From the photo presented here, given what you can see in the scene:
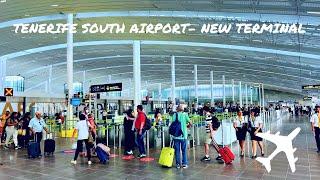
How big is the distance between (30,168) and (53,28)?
17.2 m

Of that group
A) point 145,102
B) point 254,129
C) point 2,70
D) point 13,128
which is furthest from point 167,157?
point 2,70

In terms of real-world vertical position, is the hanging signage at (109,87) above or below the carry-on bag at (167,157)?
above

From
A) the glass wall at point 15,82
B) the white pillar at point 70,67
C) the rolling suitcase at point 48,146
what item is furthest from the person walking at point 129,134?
the glass wall at point 15,82

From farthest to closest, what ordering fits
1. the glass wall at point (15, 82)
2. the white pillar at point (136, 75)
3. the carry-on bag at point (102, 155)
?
the glass wall at point (15, 82) < the white pillar at point (136, 75) < the carry-on bag at point (102, 155)

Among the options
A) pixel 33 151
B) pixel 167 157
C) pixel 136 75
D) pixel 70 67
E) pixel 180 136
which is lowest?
pixel 33 151

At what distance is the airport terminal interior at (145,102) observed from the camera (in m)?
8.86

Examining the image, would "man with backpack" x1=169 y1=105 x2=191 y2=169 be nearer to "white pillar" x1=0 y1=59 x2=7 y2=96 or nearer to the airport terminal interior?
the airport terminal interior

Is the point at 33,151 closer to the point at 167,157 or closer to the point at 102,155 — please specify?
the point at 102,155

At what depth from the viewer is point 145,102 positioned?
3125 cm

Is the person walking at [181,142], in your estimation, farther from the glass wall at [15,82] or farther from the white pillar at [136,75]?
the glass wall at [15,82]

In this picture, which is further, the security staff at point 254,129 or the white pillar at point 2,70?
the white pillar at point 2,70

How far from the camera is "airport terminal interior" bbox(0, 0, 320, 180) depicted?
886 cm

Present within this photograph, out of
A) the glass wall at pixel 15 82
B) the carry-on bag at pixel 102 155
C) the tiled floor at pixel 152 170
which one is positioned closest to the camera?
the tiled floor at pixel 152 170

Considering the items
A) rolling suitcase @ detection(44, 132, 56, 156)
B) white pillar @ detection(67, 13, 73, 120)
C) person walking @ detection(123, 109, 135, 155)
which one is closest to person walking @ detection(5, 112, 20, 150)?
rolling suitcase @ detection(44, 132, 56, 156)
